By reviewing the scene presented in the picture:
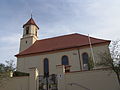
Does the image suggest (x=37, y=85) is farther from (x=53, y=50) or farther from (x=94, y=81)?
(x=53, y=50)

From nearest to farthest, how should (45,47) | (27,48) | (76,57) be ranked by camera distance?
(76,57), (45,47), (27,48)

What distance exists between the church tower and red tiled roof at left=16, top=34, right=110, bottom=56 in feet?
4.35

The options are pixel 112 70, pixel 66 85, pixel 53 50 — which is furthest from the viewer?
pixel 53 50

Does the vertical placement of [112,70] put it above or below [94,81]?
above

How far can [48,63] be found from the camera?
27141 mm

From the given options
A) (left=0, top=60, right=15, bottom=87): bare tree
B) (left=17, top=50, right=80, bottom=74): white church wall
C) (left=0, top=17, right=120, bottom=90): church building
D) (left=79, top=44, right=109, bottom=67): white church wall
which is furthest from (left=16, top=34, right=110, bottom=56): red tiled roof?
(left=0, top=60, right=15, bottom=87): bare tree

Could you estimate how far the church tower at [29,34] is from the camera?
32969mm

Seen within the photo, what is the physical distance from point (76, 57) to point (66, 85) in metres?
10.1

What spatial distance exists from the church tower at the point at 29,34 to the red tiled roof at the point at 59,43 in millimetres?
1326

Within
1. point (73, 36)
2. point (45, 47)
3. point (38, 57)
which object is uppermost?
point (73, 36)

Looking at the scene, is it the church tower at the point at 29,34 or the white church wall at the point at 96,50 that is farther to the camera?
the church tower at the point at 29,34

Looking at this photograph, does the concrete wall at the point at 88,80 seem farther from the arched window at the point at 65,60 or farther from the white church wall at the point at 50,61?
the arched window at the point at 65,60

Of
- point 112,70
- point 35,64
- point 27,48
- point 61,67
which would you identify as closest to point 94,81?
point 112,70

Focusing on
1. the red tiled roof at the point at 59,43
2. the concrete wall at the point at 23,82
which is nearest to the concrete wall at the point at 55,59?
the red tiled roof at the point at 59,43
